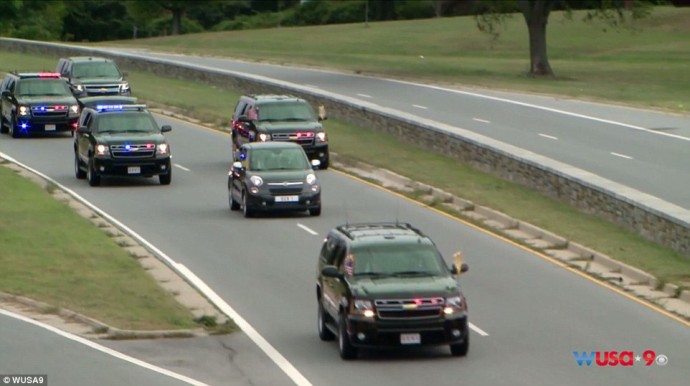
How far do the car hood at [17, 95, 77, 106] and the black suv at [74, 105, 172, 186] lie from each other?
846 centimetres

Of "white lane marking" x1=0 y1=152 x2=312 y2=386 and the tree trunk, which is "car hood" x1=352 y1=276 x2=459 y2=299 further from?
the tree trunk

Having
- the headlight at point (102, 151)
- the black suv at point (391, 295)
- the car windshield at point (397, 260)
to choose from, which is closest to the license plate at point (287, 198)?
the headlight at point (102, 151)

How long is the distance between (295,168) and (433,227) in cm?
416

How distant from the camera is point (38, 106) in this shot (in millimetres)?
44625

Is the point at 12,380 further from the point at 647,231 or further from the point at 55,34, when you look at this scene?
the point at 55,34

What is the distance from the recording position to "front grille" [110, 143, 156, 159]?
35219 mm

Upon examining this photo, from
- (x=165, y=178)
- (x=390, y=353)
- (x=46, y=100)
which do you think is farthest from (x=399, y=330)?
(x=46, y=100)

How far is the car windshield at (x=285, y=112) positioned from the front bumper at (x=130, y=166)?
176 inches

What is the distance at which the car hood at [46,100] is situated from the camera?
4481 cm

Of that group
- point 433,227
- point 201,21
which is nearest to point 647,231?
point 433,227

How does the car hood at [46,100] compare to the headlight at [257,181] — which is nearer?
the headlight at [257,181]

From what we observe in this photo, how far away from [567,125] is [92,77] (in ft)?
57.9

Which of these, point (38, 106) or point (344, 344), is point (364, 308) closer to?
point (344, 344)

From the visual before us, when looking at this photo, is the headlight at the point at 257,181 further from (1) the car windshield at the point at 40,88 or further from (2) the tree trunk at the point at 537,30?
(2) the tree trunk at the point at 537,30
